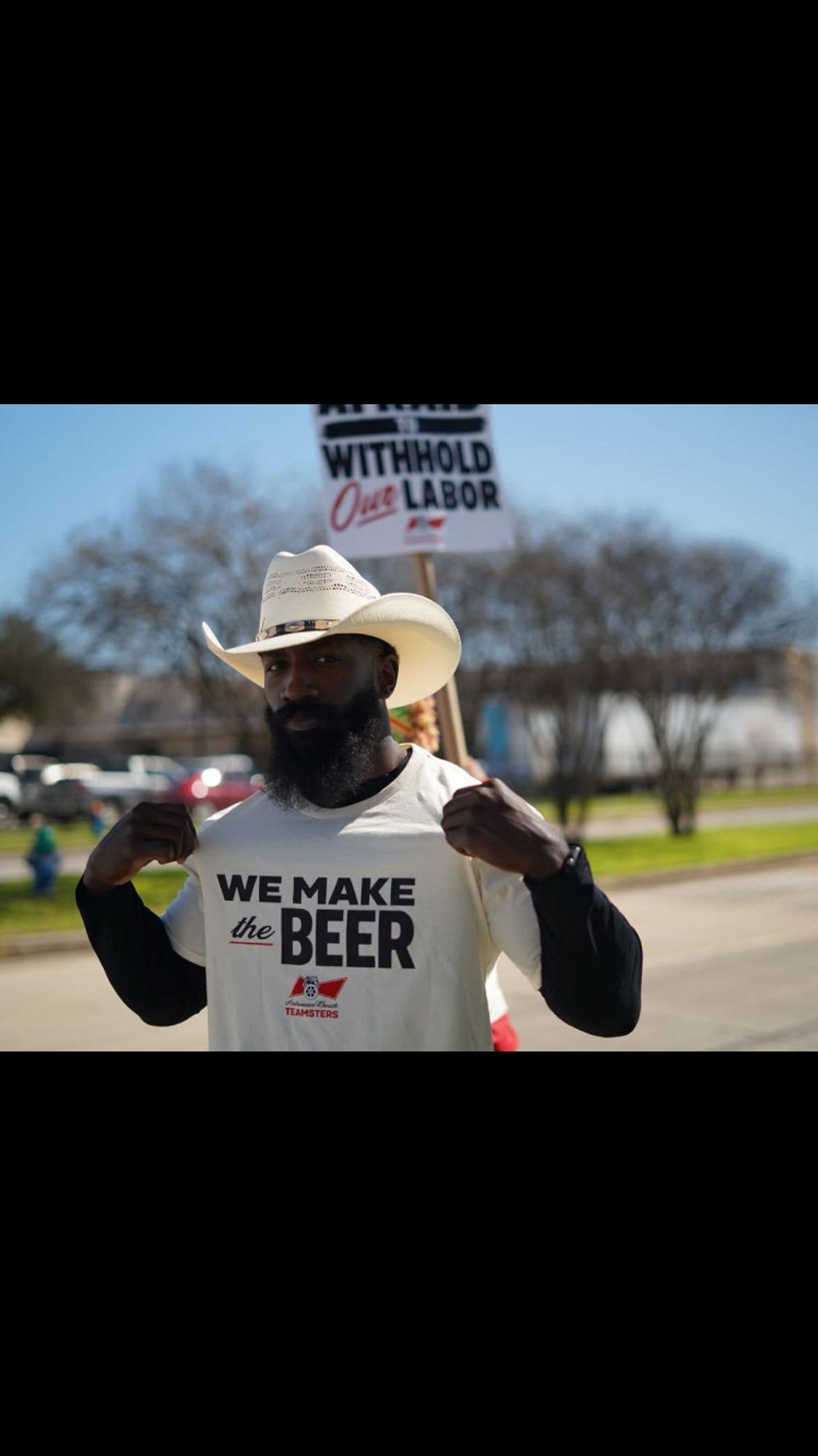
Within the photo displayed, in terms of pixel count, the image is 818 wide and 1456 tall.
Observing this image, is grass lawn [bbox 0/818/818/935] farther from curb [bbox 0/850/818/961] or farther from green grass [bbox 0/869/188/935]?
curb [bbox 0/850/818/961]

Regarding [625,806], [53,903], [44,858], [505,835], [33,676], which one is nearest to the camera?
[505,835]

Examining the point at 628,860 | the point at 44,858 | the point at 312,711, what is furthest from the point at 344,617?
the point at 628,860

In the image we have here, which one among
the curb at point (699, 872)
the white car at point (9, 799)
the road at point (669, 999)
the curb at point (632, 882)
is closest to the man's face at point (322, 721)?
the road at point (669, 999)

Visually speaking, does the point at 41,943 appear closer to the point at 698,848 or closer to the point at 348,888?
the point at 348,888

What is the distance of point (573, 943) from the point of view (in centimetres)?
198

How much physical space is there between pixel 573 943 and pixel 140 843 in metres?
0.78

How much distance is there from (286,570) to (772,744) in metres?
50.3

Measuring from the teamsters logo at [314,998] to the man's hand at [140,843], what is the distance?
32cm

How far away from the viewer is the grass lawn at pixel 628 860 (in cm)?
1370

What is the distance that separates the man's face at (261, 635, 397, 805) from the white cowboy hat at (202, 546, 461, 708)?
0.13ft

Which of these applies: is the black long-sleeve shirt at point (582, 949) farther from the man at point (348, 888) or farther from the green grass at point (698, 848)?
the green grass at point (698, 848)

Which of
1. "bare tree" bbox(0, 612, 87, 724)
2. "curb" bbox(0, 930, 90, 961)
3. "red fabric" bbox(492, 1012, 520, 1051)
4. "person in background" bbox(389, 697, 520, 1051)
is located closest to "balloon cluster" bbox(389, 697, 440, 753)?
"person in background" bbox(389, 697, 520, 1051)

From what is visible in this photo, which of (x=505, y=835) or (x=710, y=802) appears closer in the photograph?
(x=505, y=835)
